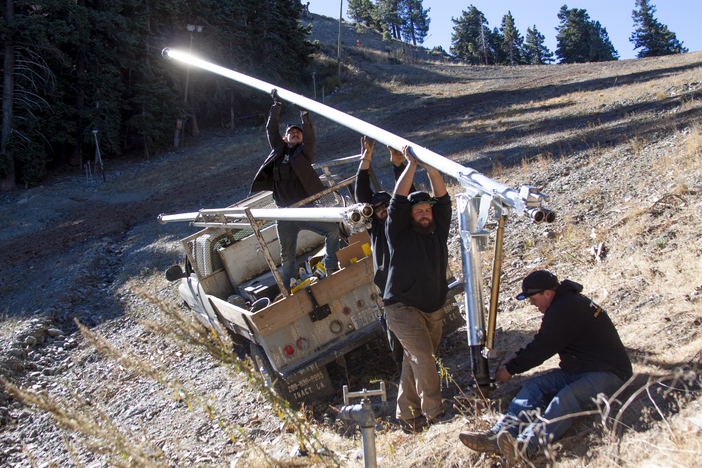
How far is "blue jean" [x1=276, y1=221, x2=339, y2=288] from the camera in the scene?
222 inches

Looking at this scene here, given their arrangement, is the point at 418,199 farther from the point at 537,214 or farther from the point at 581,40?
the point at 581,40

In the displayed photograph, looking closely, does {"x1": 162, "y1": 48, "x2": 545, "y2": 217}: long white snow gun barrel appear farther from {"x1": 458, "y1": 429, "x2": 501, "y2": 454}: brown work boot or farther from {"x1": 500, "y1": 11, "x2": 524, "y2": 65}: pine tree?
{"x1": 500, "y1": 11, "x2": 524, "y2": 65}: pine tree

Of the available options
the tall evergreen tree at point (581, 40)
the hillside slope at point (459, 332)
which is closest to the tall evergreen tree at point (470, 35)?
the tall evergreen tree at point (581, 40)

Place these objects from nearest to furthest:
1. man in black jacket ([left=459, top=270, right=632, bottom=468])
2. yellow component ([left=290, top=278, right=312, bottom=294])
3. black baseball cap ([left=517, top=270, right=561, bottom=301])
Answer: man in black jacket ([left=459, top=270, right=632, bottom=468]) < black baseball cap ([left=517, top=270, right=561, bottom=301]) < yellow component ([left=290, top=278, right=312, bottom=294])

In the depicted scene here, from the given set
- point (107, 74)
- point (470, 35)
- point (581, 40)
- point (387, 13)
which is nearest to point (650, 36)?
point (581, 40)

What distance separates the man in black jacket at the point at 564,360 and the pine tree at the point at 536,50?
8466 cm

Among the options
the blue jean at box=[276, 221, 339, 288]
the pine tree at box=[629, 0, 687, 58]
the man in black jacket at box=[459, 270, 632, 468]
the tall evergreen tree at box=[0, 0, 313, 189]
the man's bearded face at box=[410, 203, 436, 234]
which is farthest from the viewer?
the pine tree at box=[629, 0, 687, 58]

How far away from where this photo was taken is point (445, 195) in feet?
12.9

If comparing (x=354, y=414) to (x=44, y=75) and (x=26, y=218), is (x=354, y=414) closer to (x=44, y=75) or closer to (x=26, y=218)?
(x=26, y=218)

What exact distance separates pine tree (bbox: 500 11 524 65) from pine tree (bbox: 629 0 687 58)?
52.0 ft

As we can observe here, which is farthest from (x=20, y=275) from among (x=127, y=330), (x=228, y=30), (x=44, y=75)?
(x=228, y=30)

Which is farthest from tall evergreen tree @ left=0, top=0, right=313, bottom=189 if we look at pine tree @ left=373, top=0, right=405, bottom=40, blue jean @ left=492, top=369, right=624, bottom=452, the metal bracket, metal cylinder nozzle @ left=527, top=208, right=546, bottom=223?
pine tree @ left=373, top=0, right=405, bottom=40

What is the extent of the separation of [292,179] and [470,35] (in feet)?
273

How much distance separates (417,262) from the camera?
3848 mm
